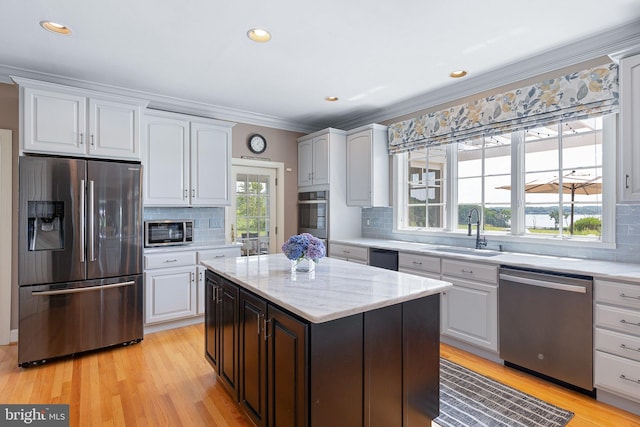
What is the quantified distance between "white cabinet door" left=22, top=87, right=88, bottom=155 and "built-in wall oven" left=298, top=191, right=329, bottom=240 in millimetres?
2739

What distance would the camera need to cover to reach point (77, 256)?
9.59ft

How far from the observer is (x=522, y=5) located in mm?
2160

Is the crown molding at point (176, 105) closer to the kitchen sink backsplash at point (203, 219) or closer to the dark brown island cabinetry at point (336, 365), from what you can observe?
the kitchen sink backsplash at point (203, 219)

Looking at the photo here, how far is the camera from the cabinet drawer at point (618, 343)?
2090mm

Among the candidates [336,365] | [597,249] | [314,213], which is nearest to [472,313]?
[597,249]

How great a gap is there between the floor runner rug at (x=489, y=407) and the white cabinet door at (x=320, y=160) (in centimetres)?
286

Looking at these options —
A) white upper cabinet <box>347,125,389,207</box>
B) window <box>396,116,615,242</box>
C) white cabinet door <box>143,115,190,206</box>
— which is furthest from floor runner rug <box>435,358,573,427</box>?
white cabinet door <box>143,115,190,206</box>

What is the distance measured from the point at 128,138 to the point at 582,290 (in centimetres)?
398

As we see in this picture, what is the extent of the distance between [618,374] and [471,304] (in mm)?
1016

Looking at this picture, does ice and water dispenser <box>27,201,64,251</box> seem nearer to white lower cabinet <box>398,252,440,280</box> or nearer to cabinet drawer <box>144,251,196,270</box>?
cabinet drawer <box>144,251,196,270</box>

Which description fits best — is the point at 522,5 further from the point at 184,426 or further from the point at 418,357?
the point at 184,426

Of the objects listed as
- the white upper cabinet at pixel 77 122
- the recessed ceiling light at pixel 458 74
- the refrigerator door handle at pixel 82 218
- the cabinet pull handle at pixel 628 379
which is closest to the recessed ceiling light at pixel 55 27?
the white upper cabinet at pixel 77 122

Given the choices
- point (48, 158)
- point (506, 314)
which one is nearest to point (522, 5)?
point (506, 314)

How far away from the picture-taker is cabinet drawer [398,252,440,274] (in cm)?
324
